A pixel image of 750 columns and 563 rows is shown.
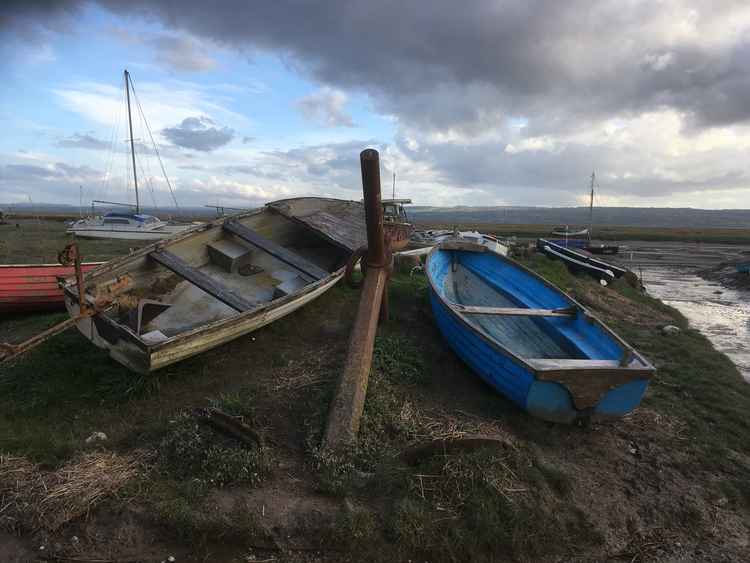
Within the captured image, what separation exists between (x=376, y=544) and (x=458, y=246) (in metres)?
7.14

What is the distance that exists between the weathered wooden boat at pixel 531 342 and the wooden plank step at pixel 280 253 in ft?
6.57

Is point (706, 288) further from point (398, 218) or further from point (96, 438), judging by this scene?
point (96, 438)

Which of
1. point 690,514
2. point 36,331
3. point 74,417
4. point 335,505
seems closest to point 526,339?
point 690,514

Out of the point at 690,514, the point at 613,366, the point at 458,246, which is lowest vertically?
the point at 690,514

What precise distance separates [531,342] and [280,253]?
4.54 m

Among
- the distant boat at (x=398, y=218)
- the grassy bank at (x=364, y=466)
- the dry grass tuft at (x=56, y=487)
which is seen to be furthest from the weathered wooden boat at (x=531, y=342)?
the dry grass tuft at (x=56, y=487)

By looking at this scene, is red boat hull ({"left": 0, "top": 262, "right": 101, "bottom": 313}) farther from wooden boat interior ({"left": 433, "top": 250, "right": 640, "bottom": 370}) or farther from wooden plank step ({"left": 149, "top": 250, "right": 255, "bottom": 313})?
wooden boat interior ({"left": 433, "top": 250, "right": 640, "bottom": 370})

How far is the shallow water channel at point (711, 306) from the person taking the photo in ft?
32.7

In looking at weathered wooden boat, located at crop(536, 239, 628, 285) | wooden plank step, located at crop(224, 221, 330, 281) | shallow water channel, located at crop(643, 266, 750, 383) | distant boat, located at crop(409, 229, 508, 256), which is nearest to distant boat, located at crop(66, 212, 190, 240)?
distant boat, located at crop(409, 229, 508, 256)

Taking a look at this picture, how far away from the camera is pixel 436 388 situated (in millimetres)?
5688

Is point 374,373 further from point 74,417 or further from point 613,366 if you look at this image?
point 74,417

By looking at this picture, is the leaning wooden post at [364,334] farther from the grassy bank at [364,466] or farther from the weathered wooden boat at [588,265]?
the weathered wooden boat at [588,265]

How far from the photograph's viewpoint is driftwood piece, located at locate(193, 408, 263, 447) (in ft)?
13.1

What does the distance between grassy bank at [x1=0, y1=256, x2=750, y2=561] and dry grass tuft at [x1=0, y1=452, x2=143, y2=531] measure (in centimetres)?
2
